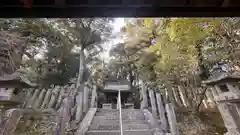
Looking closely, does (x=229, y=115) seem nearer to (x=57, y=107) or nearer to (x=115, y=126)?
(x=115, y=126)

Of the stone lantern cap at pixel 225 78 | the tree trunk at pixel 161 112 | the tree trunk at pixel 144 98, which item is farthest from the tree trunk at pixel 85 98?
the stone lantern cap at pixel 225 78

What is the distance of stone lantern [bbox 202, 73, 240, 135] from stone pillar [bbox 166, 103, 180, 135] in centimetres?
112

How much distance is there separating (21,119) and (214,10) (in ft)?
15.8

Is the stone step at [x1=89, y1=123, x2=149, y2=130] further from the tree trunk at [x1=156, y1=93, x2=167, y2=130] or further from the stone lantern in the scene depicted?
the stone lantern

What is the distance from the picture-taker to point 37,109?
5.27m

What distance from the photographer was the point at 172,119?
206 inches

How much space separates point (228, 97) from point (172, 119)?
1.47 m

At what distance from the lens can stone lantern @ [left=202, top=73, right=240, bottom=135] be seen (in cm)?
487

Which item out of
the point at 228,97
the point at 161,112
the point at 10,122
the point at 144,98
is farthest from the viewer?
the point at 144,98

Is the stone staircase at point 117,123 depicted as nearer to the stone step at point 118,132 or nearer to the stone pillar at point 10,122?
the stone step at point 118,132

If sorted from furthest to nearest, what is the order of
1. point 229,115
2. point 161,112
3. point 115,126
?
point 115,126, point 161,112, point 229,115

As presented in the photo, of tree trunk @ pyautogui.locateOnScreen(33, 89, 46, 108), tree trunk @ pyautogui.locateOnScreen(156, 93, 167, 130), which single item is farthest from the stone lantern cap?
tree trunk @ pyautogui.locateOnScreen(33, 89, 46, 108)

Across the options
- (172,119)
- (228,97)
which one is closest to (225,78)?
(228,97)

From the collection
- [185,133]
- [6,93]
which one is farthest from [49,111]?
[185,133]
